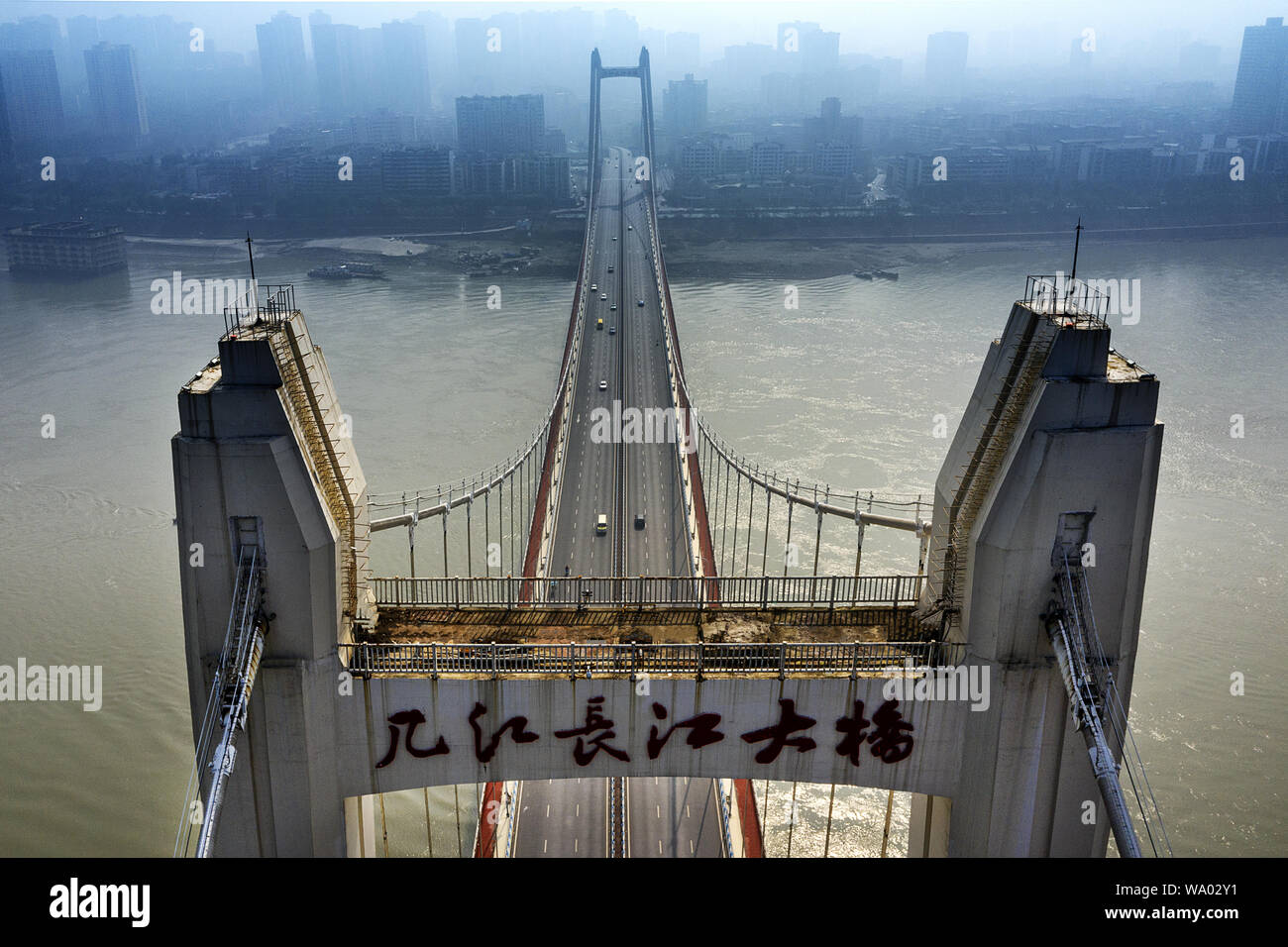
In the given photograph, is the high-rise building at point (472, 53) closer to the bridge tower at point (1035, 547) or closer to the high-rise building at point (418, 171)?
the high-rise building at point (418, 171)

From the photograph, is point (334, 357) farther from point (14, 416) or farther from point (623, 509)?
point (623, 509)

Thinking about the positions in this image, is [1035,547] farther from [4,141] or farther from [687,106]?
[687,106]

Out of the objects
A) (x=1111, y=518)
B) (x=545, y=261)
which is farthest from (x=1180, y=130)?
(x=1111, y=518)

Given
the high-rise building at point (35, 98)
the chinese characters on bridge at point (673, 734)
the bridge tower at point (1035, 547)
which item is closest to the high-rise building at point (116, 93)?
the high-rise building at point (35, 98)

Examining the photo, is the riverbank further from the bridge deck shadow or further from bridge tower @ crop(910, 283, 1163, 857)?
bridge tower @ crop(910, 283, 1163, 857)

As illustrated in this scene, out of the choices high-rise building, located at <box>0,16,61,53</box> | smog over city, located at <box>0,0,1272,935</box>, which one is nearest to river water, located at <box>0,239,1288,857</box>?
smog over city, located at <box>0,0,1272,935</box>
